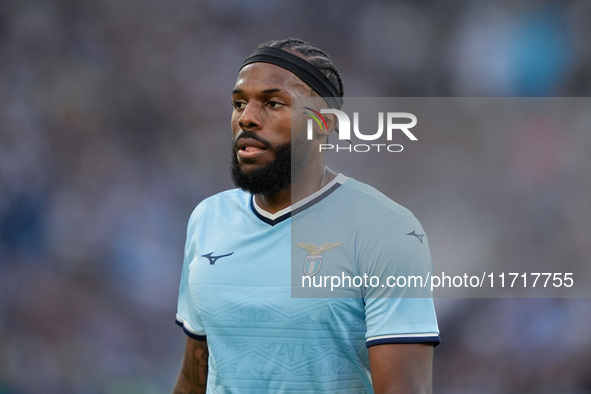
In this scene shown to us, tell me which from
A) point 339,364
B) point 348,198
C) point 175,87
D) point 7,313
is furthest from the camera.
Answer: point 175,87

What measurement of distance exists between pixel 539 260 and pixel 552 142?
3.01 ft

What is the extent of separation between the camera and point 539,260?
4473mm

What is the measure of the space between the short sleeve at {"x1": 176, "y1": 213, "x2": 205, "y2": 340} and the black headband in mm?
658

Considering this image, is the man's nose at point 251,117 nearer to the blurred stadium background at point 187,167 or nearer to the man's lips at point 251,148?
the man's lips at point 251,148

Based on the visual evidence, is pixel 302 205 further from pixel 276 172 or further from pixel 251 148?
pixel 251 148

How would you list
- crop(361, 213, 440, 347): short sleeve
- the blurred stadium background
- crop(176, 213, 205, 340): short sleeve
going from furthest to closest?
the blurred stadium background → crop(176, 213, 205, 340): short sleeve → crop(361, 213, 440, 347): short sleeve

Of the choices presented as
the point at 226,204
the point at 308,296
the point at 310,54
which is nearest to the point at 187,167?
the point at 226,204

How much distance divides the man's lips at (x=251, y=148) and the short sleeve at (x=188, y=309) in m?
→ 0.39

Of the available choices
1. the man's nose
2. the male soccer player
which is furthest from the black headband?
the man's nose

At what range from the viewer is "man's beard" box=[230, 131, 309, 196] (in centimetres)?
203

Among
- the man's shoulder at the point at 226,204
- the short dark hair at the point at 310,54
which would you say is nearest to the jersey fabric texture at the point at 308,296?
the man's shoulder at the point at 226,204

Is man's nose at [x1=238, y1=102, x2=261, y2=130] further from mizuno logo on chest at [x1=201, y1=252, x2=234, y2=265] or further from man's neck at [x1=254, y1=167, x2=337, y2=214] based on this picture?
mizuno logo on chest at [x1=201, y1=252, x2=234, y2=265]

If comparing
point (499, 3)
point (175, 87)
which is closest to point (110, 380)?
point (175, 87)

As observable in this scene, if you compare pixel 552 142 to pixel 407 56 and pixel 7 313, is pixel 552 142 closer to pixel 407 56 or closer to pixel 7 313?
pixel 407 56
